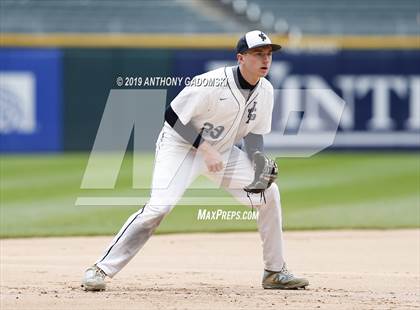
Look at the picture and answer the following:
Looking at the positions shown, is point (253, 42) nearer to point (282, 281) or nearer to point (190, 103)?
point (190, 103)

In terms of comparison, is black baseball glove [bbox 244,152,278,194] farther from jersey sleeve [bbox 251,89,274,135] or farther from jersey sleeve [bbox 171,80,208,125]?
jersey sleeve [bbox 171,80,208,125]

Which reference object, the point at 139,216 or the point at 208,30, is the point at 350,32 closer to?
the point at 208,30

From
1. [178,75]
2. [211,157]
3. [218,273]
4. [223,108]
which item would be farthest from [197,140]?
[178,75]

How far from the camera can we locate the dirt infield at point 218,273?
641cm

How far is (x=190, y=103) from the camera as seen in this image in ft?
21.9

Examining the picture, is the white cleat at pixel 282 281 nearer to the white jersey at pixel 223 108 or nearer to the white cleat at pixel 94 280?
the white jersey at pixel 223 108

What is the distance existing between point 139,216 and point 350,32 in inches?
630

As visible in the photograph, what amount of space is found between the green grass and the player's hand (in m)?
4.05

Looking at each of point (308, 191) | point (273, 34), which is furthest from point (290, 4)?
point (308, 191)

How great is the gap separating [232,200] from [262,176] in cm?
695

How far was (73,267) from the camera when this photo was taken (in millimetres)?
8250

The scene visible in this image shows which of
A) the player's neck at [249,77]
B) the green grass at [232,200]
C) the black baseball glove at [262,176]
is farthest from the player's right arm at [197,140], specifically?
the green grass at [232,200]

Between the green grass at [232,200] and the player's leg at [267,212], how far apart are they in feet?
12.6

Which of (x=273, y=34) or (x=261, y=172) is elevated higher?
(x=273, y=34)
